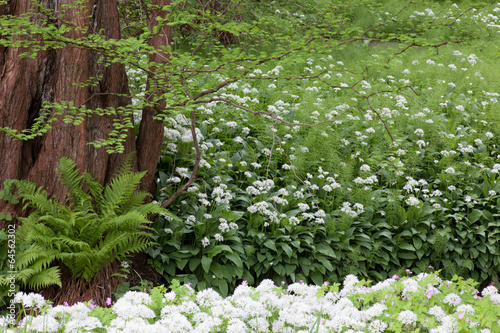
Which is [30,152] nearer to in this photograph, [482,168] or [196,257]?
[196,257]

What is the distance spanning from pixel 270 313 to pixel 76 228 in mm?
2010

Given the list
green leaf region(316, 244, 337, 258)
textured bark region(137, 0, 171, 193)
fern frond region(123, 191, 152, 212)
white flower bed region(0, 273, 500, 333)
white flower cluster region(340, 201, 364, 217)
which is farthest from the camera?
white flower cluster region(340, 201, 364, 217)

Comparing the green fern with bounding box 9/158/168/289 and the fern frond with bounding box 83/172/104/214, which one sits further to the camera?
the fern frond with bounding box 83/172/104/214

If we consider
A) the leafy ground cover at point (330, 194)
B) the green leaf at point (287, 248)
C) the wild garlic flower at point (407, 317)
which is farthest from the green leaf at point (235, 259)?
the wild garlic flower at point (407, 317)

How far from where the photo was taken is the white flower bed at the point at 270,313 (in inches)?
82.4

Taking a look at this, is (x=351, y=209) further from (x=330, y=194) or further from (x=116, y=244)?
(x=116, y=244)

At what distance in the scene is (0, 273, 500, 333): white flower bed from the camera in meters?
2.09

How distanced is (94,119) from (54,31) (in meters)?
0.89

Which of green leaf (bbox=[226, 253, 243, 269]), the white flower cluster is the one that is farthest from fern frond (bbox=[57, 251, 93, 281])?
the white flower cluster

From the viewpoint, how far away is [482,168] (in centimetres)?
558

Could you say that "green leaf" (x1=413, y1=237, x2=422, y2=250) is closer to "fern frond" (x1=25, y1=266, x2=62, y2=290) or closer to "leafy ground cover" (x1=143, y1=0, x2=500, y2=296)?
"leafy ground cover" (x1=143, y1=0, x2=500, y2=296)

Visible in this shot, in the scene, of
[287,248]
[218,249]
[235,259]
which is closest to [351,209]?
[287,248]

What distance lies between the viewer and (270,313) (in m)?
2.34

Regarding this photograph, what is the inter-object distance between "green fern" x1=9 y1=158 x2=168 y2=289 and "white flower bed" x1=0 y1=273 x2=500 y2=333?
2.79 ft
